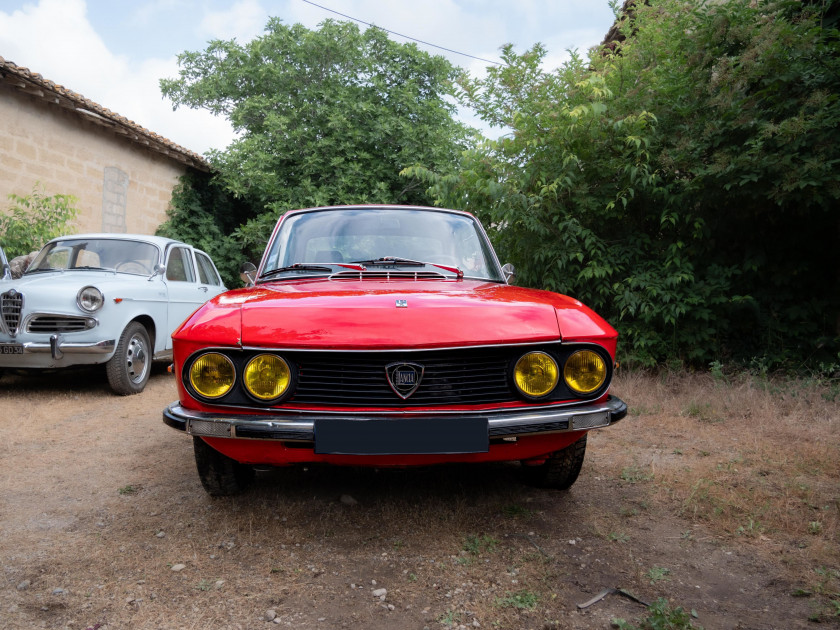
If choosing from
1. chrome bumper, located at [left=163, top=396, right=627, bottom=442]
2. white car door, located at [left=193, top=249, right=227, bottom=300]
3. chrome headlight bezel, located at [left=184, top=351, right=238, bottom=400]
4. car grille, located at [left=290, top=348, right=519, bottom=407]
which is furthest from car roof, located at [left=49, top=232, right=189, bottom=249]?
car grille, located at [left=290, top=348, right=519, bottom=407]

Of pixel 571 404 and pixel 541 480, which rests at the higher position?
pixel 571 404

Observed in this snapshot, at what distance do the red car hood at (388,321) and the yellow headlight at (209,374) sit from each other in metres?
0.09

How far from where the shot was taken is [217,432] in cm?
218

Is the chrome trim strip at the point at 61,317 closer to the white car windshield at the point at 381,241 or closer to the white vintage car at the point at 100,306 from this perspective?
the white vintage car at the point at 100,306

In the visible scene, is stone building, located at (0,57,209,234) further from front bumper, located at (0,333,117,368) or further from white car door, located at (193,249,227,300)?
front bumper, located at (0,333,117,368)

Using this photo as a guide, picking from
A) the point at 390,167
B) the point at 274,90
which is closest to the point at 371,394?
the point at 390,167

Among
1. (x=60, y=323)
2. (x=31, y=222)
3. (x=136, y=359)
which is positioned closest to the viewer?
(x=60, y=323)

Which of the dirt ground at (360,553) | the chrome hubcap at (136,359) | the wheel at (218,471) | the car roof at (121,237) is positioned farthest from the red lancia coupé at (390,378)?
the car roof at (121,237)

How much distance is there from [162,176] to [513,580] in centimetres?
1315

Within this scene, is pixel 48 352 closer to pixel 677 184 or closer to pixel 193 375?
pixel 193 375

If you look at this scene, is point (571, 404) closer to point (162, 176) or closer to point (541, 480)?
point (541, 480)

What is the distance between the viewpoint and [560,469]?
279 centimetres

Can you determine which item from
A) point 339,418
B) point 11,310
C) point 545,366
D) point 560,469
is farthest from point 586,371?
point 11,310

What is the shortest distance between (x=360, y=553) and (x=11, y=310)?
435 centimetres
